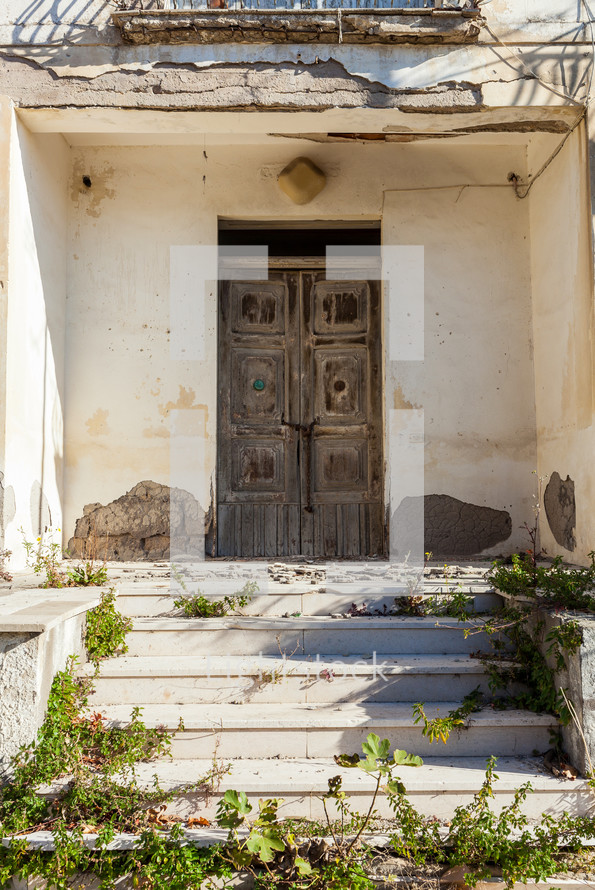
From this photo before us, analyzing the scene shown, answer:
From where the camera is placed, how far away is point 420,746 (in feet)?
12.0

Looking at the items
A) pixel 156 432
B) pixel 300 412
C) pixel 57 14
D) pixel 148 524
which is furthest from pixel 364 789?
pixel 57 14

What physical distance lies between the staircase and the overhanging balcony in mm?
3914

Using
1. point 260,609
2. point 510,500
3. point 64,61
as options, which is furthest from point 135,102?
point 510,500

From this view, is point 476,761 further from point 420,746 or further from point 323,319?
point 323,319

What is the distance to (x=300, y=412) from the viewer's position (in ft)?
23.7

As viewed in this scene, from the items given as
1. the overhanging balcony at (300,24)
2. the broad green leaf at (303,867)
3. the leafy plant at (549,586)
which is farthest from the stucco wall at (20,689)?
the overhanging balcony at (300,24)

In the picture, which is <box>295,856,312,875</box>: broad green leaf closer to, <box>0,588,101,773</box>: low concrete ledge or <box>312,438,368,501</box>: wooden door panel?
<box>0,588,101,773</box>: low concrete ledge

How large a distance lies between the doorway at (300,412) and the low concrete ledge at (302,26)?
2073mm

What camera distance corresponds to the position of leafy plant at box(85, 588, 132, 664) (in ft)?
13.5

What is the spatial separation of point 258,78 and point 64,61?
1416mm

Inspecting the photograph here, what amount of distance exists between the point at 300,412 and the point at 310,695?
3671 millimetres

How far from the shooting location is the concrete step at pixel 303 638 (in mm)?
4273

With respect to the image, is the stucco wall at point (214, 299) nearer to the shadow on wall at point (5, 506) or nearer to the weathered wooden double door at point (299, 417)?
the weathered wooden double door at point (299, 417)

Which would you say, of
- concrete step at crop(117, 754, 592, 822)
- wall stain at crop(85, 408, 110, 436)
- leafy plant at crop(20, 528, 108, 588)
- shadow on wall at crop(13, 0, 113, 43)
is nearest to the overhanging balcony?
shadow on wall at crop(13, 0, 113, 43)
